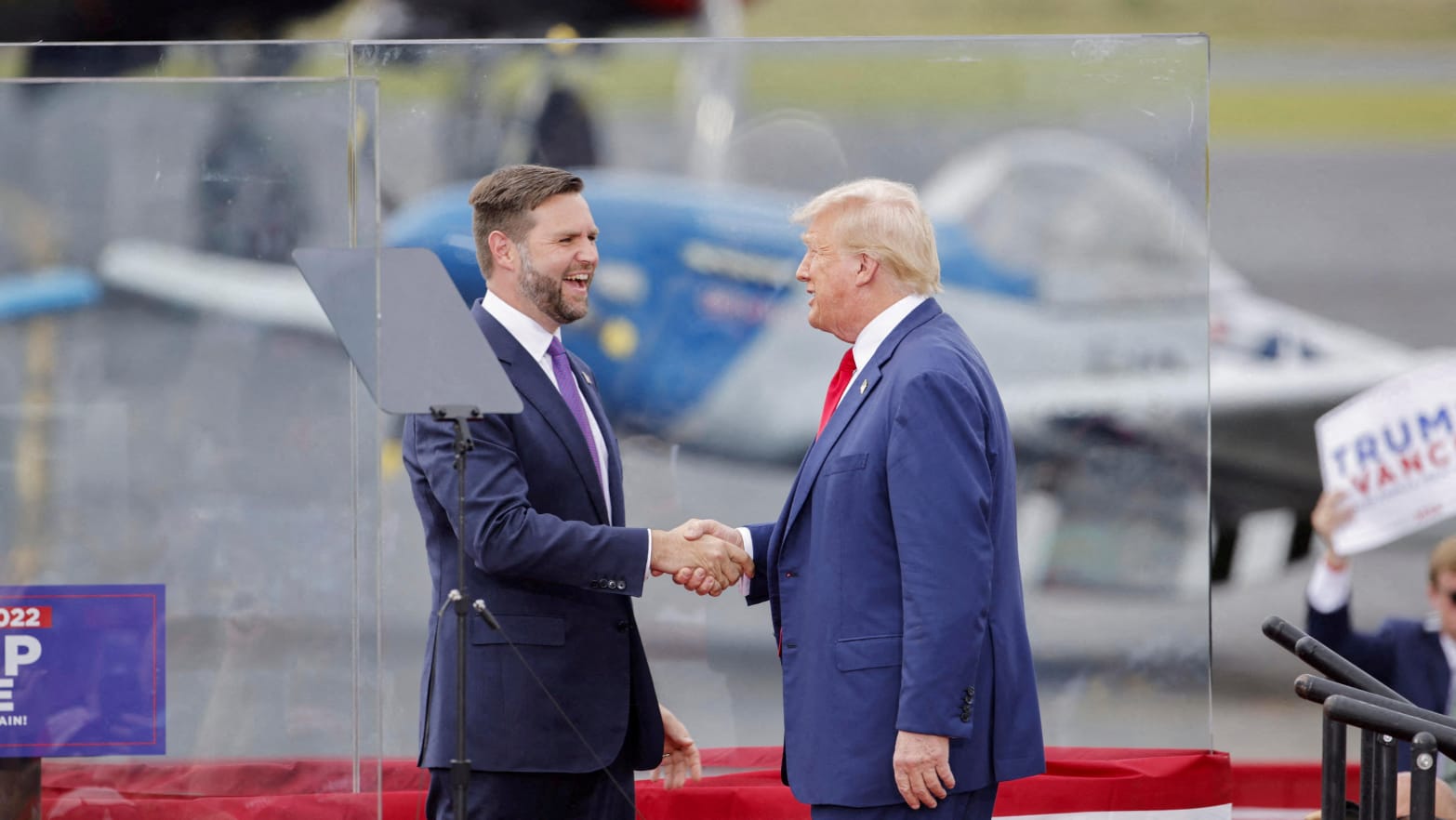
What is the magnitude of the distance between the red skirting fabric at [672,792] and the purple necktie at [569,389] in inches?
34.0

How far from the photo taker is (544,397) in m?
Answer: 2.95

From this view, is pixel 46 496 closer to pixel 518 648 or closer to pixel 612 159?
pixel 518 648

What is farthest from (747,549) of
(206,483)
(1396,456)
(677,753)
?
(1396,456)

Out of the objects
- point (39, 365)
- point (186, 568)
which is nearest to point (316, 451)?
point (186, 568)

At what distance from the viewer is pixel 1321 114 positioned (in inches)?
429

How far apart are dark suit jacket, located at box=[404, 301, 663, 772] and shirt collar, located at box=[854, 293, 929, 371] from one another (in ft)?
1.69

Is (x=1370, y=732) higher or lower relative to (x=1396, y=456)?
lower

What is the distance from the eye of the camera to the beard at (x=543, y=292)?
300 cm

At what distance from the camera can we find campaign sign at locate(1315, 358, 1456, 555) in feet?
13.1

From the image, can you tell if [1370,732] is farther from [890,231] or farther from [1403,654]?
[1403,654]

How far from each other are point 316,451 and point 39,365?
594 millimetres

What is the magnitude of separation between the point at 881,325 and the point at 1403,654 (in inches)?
81.4

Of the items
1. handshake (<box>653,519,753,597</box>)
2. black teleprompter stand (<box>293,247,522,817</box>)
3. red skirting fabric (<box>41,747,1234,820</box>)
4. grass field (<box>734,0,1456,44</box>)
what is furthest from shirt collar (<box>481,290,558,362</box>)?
grass field (<box>734,0,1456,44</box>)

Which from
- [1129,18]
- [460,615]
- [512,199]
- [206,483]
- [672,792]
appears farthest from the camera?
[1129,18]
